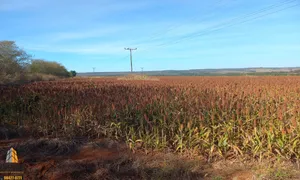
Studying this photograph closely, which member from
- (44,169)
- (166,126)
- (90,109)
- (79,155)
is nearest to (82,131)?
(90,109)

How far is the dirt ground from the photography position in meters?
3.10

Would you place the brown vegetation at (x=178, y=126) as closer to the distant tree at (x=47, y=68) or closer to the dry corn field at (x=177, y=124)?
the dry corn field at (x=177, y=124)

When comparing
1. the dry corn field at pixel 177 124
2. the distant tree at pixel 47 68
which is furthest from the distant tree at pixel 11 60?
the dry corn field at pixel 177 124

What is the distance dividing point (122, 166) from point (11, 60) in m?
27.8

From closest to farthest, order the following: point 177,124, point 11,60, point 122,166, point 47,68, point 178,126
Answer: point 122,166 → point 178,126 → point 177,124 → point 11,60 → point 47,68

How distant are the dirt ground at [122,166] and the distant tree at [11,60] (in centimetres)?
2325

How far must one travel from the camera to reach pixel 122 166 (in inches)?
136

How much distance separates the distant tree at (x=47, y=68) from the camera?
44.0 m

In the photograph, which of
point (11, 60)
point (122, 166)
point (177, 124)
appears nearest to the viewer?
point (122, 166)

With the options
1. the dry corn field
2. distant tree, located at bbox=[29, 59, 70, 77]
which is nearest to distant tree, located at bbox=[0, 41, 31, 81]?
distant tree, located at bbox=[29, 59, 70, 77]

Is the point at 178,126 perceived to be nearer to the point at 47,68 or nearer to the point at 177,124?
the point at 177,124

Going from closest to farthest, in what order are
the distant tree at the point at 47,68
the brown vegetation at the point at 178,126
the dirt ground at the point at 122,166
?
the dirt ground at the point at 122,166 → the brown vegetation at the point at 178,126 → the distant tree at the point at 47,68

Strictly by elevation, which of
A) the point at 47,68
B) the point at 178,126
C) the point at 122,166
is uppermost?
the point at 47,68

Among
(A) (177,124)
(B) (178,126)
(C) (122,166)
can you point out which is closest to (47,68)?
(A) (177,124)
